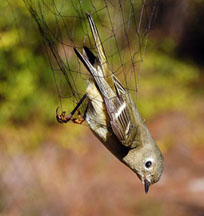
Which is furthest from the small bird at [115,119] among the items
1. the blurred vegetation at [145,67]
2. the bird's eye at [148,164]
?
the blurred vegetation at [145,67]

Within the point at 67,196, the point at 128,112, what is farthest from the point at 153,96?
the point at 128,112

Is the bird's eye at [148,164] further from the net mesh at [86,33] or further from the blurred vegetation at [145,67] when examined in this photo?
the blurred vegetation at [145,67]

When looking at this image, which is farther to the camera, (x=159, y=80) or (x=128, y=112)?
(x=159, y=80)

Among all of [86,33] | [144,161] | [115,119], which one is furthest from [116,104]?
[86,33]

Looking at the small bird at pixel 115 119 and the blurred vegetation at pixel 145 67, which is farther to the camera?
the blurred vegetation at pixel 145 67

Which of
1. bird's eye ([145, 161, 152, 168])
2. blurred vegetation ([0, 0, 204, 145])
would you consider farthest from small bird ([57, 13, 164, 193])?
blurred vegetation ([0, 0, 204, 145])

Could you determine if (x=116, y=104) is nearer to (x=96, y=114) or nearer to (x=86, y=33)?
(x=96, y=114)

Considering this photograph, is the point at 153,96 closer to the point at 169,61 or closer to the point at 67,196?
the point at 169,61

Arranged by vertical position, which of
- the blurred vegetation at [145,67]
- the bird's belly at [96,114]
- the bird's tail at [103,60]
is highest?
the blurred vegetation at [145,67]

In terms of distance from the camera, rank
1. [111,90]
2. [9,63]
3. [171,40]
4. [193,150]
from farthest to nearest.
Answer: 1. [171,40]
2. [193,150]
3. [9,63]
4. [111,90]
